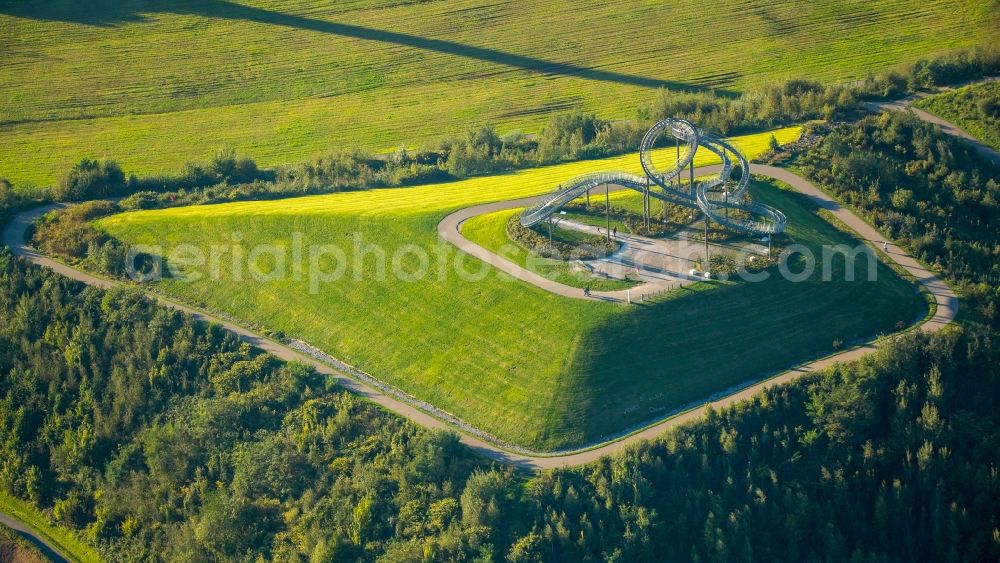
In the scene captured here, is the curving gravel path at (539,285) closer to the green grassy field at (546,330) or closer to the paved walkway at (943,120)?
the green grassy field at (546,330)

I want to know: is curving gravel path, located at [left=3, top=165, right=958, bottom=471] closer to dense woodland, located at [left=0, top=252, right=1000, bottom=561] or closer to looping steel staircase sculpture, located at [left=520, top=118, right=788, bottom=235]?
dense woodland, located at [left=0, top=252, right=1000, bottom=561]

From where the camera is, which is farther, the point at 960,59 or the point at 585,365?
the point at 960,59

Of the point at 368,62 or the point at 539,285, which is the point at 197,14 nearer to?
the point at 368,62

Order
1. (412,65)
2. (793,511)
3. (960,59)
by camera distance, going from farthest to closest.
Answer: (412,65)
(960,59)
(793,511)

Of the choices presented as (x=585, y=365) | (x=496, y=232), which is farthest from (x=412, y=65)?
(x=585, y=365)

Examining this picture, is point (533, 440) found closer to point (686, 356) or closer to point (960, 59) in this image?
point (686, 356)

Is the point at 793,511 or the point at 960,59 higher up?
the point at 960,59
